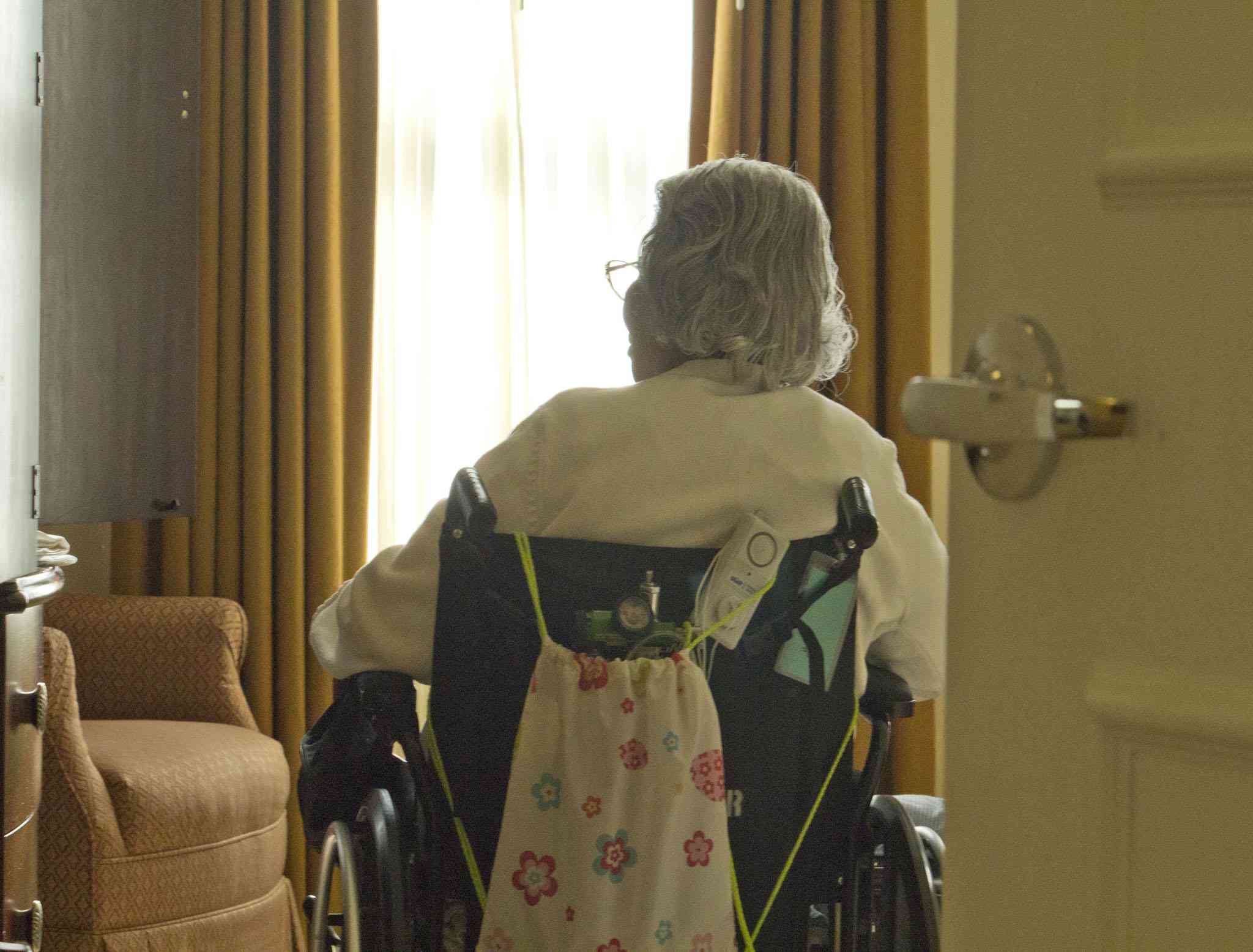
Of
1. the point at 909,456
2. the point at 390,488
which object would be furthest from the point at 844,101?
the point at 390,488

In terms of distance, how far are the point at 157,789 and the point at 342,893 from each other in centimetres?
112

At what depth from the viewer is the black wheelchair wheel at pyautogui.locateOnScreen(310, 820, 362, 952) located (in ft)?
4.62

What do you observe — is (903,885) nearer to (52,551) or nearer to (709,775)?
(709,775)

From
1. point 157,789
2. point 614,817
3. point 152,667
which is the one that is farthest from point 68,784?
point 614,817

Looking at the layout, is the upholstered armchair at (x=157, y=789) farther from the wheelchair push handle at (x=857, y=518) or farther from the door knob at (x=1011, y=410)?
the door knob at (x=1011, y=410)

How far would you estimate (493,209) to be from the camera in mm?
3402

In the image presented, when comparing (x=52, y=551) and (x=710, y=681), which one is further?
(x=52, y=551)

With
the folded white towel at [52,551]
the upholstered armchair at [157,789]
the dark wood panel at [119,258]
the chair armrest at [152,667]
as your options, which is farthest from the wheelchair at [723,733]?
the chair armrest at [152,667]

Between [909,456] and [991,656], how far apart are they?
2708 millimetres

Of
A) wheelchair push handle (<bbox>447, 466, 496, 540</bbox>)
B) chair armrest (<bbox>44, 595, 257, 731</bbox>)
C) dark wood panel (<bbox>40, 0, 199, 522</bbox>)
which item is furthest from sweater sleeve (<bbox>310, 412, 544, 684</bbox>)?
chair armrest (<bbox>44, 595, 257, 731</bbox>)

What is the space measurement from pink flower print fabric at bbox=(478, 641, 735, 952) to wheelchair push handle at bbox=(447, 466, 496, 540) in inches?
5.6

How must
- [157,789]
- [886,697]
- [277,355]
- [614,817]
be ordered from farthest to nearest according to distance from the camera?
1. [277,355]
2. [157,789]
3. [886,697]
4. [614,817]

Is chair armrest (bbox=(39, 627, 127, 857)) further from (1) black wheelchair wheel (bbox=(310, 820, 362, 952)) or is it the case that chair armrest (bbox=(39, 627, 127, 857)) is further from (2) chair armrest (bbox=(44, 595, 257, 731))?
(1) black wheelchair wheel (bbox=(310, 820, 362, 952))

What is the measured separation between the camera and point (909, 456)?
322 centimetres
